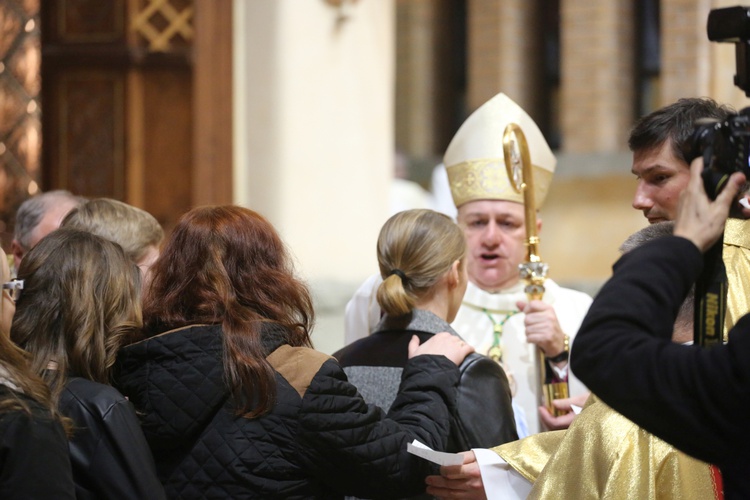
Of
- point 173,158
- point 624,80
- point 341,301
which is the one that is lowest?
point 341,301

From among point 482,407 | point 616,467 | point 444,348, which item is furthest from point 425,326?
point 616,467

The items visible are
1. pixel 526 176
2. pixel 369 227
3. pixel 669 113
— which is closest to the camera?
pixel 669 113

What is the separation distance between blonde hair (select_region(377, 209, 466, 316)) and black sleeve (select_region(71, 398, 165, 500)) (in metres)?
0.90

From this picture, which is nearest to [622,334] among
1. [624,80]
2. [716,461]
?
[716,461]

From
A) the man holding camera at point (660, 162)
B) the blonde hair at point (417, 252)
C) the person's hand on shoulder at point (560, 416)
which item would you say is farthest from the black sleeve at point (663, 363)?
the person's hand on shoulder at point (560, 416)

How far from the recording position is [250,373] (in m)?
2.37

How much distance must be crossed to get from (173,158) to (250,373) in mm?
4311

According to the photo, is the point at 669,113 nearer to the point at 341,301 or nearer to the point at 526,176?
the point at 526,176

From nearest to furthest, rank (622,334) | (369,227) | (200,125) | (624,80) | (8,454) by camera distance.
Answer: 1. (622,334)
2. (8,454)
3. (200,125)
4. (369,227)
5. (624,80)

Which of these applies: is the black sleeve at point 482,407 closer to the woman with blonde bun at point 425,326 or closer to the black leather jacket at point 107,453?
the woman with blonde bun at point 425,326

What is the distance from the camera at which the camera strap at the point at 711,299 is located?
6.13ft

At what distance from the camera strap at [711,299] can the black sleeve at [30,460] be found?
1093 millimetres

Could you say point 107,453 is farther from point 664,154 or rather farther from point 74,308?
point 664,154

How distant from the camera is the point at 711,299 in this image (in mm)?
1875
